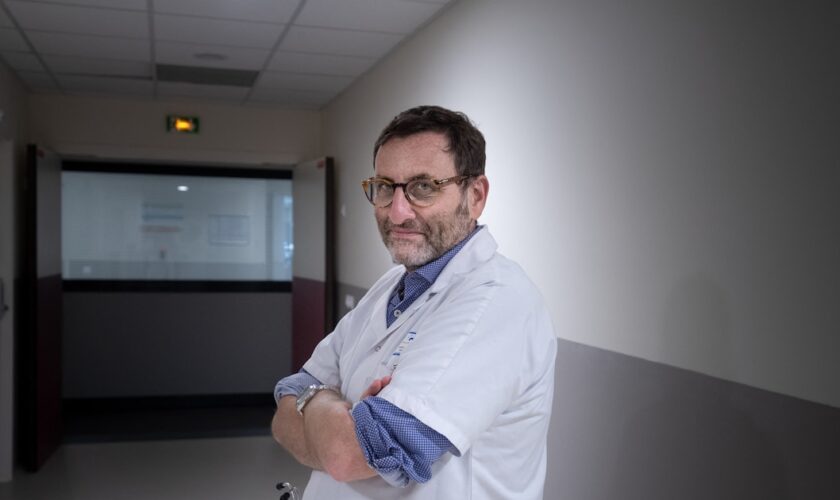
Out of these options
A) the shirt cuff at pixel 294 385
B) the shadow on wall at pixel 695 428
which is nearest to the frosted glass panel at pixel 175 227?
the shadow on wall at pixel 695 428

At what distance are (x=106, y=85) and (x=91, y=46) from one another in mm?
1150

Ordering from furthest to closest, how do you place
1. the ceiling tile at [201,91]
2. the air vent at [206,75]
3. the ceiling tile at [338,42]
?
the ceiling tile at [201,91]
the air vent at [206,75]
the ceiling tile at [338,42]

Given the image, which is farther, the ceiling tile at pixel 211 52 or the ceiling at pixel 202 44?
the ceiling tile at pixel 211 52

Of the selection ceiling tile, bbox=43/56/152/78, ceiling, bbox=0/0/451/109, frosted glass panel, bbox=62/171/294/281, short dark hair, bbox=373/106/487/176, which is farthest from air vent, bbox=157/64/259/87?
short dark hair, bbox=373/106/487/176

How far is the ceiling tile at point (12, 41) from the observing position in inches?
165

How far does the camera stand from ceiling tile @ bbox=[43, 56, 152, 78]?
15.9 ft

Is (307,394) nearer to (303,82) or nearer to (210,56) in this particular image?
(210,56)

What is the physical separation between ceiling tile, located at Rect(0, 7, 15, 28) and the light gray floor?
2.54m

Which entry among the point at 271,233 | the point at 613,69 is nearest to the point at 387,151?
the point at 613,69

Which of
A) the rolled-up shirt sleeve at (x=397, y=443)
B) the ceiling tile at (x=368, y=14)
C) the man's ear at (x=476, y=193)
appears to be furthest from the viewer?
the ceiling tile at (x=368, y=14)

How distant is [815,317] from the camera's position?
158cm

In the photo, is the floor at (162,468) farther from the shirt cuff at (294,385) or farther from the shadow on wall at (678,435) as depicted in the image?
the shirt cuff at (294,385)

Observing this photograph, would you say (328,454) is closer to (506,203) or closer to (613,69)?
(613,69)

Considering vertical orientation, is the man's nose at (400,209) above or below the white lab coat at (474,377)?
above
